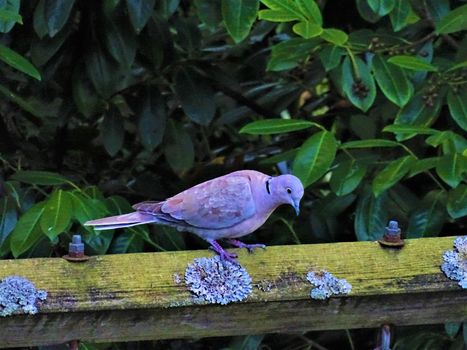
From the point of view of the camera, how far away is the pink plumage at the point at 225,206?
1.53m

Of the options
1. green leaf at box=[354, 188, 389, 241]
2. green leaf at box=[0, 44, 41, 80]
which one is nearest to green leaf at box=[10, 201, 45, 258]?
green leaf at box=[0, 44, 41, 80]

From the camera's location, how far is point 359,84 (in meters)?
1.98

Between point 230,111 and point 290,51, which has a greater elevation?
point 290,51

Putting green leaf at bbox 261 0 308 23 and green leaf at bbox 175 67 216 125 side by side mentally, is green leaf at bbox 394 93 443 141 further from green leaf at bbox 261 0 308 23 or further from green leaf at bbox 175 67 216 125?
green leaf at bbox 175 67 216 125

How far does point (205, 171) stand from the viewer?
240 cm

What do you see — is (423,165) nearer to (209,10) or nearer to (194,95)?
(209,10)

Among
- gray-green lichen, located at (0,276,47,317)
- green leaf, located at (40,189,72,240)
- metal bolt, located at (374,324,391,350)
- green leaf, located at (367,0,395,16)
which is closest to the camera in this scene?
gray-green lichen, located at (0,276,47,317)

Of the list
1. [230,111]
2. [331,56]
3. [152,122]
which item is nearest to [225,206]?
[331,56]

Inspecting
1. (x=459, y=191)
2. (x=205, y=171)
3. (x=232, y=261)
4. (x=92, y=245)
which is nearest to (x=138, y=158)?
(x=205, y=171)

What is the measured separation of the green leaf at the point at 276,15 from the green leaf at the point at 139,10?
0.30m

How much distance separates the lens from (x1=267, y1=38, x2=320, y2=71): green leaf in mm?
1941

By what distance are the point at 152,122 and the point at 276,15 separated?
64 cm

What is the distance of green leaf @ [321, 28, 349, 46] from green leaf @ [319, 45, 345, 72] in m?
0.03

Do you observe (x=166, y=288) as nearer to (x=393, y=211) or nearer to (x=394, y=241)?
(x=394, y=241)
